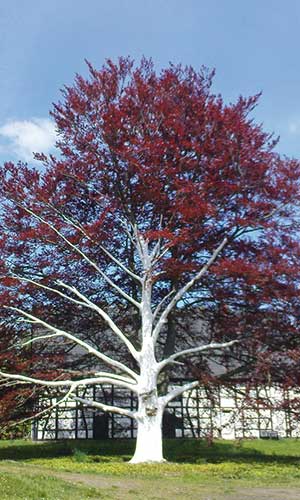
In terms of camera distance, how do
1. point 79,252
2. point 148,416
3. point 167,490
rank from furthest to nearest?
point 79,252 < point 148,416 < point 167,490

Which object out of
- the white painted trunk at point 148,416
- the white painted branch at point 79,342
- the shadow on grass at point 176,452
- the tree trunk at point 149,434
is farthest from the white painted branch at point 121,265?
the shadow on grass at point 176,452

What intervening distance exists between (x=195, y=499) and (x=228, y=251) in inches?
343

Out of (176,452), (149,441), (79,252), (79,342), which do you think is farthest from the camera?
(176,452)

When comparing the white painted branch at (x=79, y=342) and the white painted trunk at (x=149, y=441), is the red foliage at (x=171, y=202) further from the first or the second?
the white painted trunk at (x=149, y=441)

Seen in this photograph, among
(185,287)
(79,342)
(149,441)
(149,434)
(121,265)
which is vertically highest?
(121,265)

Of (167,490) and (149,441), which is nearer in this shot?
(167,490)

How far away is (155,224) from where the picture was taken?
1587 centimetres

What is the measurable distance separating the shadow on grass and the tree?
1.75m

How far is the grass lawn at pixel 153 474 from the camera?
26.1 feet

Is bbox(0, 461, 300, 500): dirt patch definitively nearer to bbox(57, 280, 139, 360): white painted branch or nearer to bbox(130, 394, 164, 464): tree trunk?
bbox(130, 394, 164, 464): tree trunk

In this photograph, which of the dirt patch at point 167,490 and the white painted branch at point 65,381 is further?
the white painted branch at point 65,381

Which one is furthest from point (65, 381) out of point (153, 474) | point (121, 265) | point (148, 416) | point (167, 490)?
point (167, 490)

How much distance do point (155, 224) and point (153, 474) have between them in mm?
6925

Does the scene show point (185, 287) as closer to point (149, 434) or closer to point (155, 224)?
point (155, 224)
